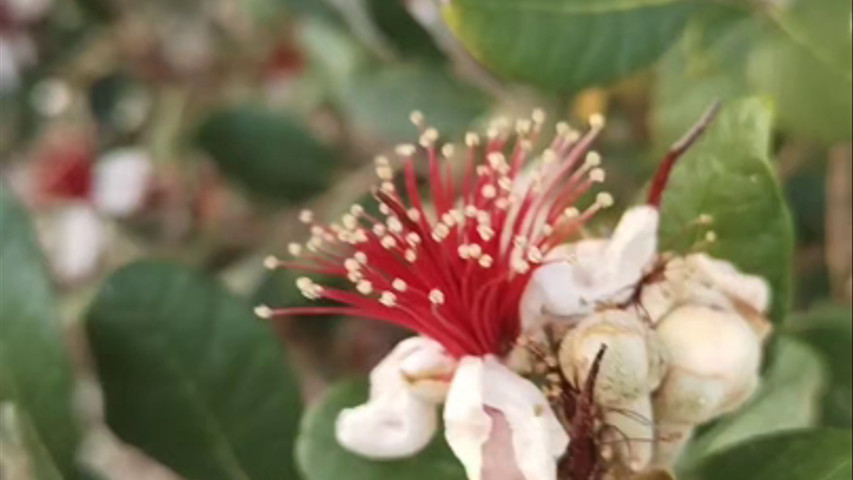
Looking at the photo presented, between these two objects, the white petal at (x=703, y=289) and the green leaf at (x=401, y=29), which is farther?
the green leaf at (x=401, y=29)

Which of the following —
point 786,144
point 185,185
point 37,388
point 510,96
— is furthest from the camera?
point 185,185

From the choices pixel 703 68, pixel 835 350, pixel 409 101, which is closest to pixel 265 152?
pixel 409 101

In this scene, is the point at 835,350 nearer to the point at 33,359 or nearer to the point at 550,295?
the point at 550,295

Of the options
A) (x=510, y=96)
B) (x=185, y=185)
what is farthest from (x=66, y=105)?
(x=510, y=96)

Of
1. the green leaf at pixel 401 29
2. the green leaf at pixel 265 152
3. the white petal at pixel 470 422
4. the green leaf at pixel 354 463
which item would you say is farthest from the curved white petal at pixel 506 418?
the green leaf at pixel 265 152

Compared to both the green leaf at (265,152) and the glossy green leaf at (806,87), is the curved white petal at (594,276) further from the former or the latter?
the green leaf at (265,152)

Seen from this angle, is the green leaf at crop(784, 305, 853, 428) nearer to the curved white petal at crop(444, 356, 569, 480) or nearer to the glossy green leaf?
the glossy green leaf

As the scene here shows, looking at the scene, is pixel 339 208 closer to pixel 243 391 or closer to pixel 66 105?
pixel 243 391
